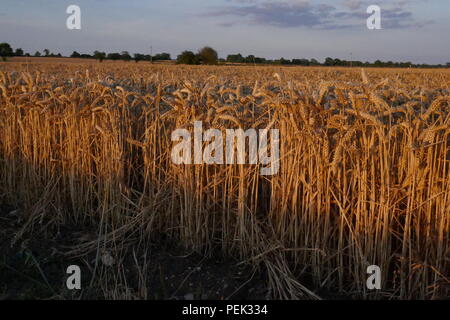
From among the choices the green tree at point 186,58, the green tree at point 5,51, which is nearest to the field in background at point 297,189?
the green tree at point 186,58

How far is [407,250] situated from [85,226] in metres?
2.87

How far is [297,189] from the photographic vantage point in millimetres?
3432

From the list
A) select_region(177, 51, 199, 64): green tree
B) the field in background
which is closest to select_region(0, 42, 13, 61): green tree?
select_region(177, 51, 199, 64): green tree

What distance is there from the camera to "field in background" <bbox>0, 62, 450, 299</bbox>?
10.2ft

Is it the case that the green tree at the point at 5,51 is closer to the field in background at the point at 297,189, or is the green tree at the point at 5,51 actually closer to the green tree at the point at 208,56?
the green tree at the point at 208,56

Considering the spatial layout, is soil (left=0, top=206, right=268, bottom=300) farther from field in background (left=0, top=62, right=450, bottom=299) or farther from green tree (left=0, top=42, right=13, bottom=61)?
green tree (left=0, top=42, right=13, bottom=61)

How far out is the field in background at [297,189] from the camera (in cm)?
312

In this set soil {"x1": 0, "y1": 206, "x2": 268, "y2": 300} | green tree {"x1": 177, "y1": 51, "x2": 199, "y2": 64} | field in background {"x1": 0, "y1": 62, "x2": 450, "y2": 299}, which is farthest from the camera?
green tree {"x1": 177, "y1": 51, "x2": 199, "y2": 64}

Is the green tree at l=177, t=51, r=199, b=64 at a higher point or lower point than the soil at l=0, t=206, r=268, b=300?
higher

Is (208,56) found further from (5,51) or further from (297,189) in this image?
(297,189)

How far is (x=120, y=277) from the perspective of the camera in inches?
135

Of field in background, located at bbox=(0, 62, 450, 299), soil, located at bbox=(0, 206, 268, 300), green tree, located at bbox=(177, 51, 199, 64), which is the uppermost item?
green tree, located at bbox=(177, 51, 199, 64)

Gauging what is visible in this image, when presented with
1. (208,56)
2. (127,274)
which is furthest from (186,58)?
(127,274)
